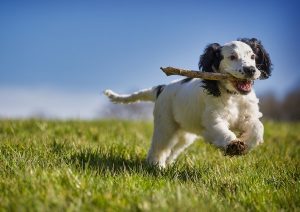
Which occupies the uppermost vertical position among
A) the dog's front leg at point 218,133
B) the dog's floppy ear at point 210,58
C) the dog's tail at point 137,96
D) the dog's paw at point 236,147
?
the dog's floppy ear at point 210,58

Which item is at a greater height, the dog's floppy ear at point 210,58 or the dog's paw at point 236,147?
the dog's floppy ear at point 210,58

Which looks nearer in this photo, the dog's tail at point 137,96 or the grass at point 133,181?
the grass at point 133,181

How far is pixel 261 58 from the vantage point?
246 inches

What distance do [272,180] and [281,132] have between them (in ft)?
22.0

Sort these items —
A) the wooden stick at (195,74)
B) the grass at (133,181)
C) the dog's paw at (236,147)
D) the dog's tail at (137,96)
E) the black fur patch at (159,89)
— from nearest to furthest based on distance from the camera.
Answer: the grass at (133,181) < the dog's paw at (236,147) < the wooden stick at (195,74) < the black fur patch at (159,89) < the dog's tail at (137,96)

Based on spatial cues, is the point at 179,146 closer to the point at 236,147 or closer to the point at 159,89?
the point at 159,89

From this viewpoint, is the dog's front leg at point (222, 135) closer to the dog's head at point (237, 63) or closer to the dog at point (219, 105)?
the dog at point (219, 105)

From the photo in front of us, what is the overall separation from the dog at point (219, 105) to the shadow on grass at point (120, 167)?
1.37 ft

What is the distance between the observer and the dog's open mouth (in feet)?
18.4

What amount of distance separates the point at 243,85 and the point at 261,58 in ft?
2.62

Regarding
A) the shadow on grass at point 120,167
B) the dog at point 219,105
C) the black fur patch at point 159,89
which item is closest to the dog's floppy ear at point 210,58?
the dog at point 219,105

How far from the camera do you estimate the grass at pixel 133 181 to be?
3703 millimetres

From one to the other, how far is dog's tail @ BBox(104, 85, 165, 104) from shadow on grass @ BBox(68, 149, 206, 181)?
41.8 inches

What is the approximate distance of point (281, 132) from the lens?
1164 cm
